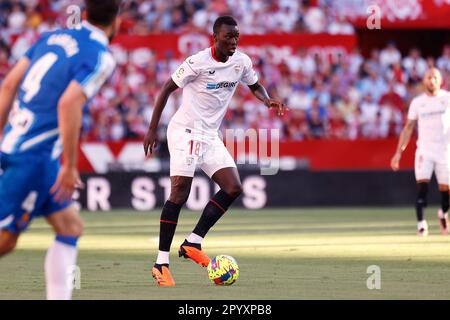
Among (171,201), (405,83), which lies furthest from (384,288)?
(405,83)

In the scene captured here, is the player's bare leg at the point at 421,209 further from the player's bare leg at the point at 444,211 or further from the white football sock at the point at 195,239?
the white football sock at the point at 195,239

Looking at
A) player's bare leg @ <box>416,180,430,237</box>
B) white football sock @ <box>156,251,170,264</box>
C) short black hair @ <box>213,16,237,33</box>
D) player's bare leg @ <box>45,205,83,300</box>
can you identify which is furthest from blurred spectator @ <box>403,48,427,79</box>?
player's bare leg @ <box>45,205,83,300</box>

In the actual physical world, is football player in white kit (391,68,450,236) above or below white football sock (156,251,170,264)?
above

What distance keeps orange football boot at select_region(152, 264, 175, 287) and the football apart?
0.38 m

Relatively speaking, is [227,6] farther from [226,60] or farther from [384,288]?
[384,288]

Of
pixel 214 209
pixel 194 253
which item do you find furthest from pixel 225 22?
pixel 194 253

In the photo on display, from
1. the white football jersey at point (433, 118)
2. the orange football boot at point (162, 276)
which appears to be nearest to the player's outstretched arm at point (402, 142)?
the white football jersey at point (433, 118)

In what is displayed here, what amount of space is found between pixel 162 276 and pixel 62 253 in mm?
3052

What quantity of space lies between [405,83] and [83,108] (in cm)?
2023

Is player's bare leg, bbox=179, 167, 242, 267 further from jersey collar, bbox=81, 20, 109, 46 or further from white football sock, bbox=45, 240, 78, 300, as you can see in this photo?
jersey collar, bbox=81, 20, 109, 46

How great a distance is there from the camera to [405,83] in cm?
2639

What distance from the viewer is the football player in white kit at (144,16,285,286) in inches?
421

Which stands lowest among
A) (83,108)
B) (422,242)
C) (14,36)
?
(422,242)

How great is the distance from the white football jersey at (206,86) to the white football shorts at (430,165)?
6582 mm
